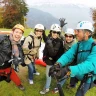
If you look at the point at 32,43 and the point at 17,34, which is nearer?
the point at 17,34

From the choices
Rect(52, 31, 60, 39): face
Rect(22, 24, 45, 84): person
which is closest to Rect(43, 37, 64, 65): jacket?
Rect(52, 31, 60, 39): face

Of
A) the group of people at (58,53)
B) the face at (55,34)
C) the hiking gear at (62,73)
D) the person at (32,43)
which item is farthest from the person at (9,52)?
the hiking gear at (62,73)

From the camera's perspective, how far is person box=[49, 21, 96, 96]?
384 centimetres

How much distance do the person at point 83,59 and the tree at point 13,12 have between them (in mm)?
53362

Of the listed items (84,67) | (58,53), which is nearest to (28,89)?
(58,53)

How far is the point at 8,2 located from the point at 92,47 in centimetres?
6609

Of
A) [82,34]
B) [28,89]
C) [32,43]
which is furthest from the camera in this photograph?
[28,89]

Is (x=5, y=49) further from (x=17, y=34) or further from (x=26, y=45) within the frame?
(x=26, y=45)

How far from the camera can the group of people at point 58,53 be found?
154 inches

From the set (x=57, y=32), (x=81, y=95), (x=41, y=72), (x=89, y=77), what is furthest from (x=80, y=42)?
(x=41, y=72)

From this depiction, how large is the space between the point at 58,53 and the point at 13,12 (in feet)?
193

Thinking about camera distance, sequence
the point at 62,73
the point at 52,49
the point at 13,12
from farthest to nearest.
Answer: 1. the point at 13,12
2. the point at 52,49
3. the point at 62,73

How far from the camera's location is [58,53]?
618 cm

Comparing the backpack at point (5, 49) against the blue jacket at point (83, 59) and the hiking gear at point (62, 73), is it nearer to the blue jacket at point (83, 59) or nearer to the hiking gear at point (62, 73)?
the blue jacket at point (83, 59)
